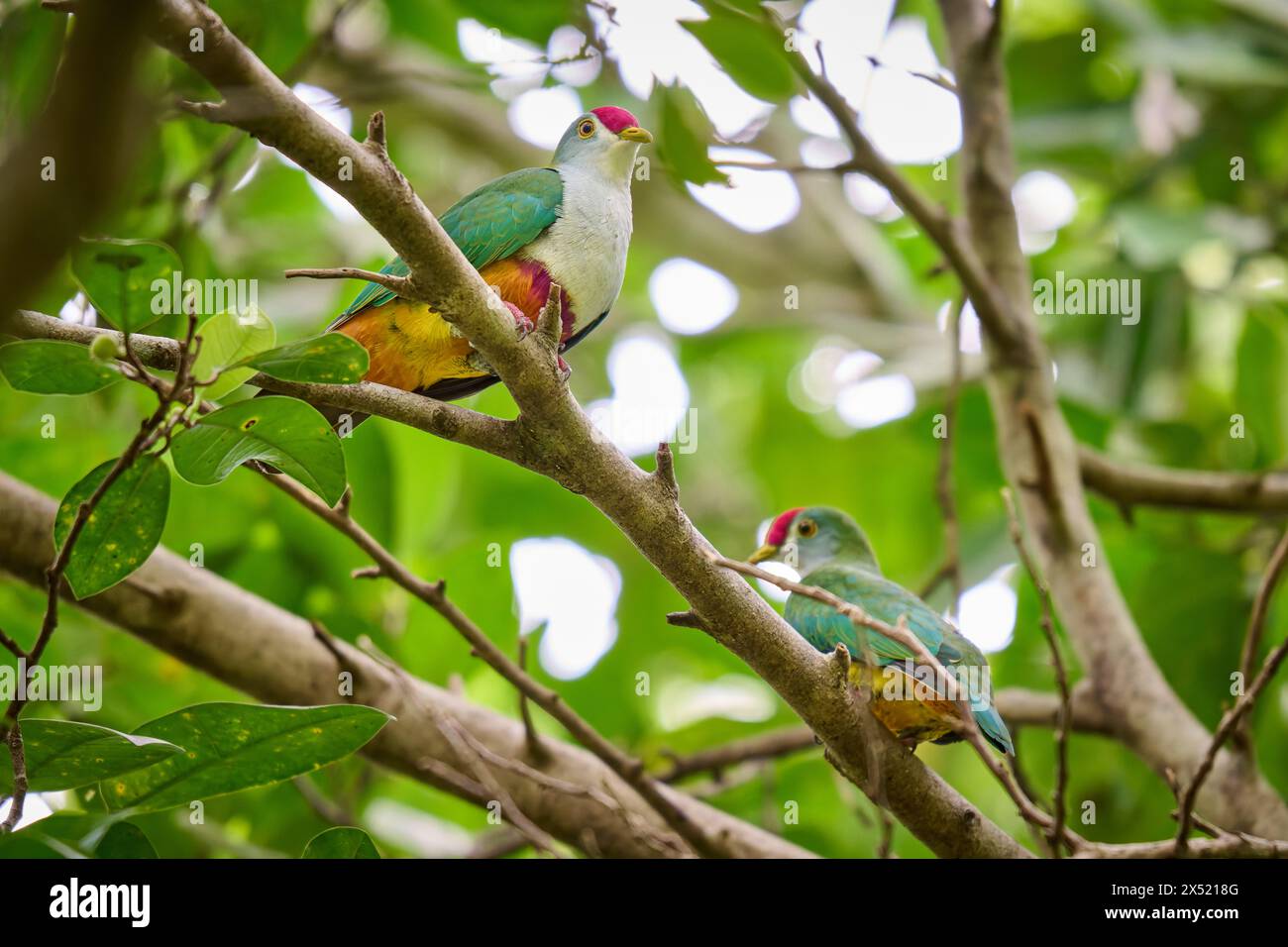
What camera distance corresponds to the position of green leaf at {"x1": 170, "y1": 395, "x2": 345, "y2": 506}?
70.4 inches

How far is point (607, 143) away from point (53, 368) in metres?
1.76


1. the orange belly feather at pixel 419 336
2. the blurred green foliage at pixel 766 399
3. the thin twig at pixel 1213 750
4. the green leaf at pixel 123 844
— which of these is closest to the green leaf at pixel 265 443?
the green leaf at pixel 123 844

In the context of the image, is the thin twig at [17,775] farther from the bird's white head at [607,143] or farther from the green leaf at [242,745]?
the bird's white head at [607,143]

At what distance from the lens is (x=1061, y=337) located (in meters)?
5.23

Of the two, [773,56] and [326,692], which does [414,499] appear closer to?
[326,692]

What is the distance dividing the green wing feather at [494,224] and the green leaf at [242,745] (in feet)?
3.43

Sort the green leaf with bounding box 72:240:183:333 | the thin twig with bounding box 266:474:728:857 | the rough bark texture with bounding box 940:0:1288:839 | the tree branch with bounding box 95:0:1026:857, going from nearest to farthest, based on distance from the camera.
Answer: the tree branch with bounding box 95:0:1026:857 → the green leaf with bounding box 72:240:183:333 → the thin twig with bounding box 266:474:728:857 → the rough bark texture with bounding box 940:0:1288:839

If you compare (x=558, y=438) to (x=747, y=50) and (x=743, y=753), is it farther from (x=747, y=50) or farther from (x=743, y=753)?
(x=743, y=753)

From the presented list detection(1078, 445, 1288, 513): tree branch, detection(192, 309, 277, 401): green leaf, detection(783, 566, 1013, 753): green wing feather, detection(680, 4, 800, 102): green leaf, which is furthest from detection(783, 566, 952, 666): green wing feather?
detection(192, 309, 277, 401): green leaf

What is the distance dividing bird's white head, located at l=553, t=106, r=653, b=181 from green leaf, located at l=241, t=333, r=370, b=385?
144cm

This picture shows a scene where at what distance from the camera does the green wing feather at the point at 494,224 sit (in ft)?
8.63

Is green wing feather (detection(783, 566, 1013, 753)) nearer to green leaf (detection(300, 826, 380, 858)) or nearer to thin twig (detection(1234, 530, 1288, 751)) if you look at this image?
thin twig (detection(1234, 530, 1288, 751))
